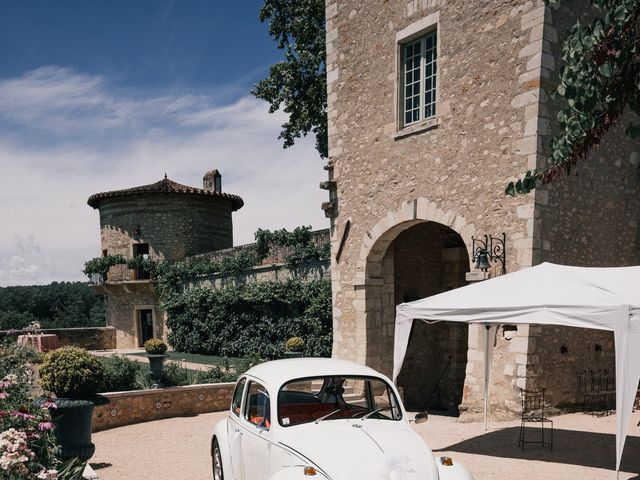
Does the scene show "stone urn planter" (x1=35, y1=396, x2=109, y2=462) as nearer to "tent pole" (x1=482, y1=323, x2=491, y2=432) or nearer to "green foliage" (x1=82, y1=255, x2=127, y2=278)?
"tent pole" (x1=482, y1=323, x2=491, y2=432)

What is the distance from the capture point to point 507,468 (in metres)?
6.21

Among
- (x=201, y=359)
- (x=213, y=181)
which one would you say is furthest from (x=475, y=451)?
(x=213, y=181)

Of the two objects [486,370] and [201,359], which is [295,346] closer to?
[486,370]

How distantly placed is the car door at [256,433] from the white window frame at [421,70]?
22.3ft

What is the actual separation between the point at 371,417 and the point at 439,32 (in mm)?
7811

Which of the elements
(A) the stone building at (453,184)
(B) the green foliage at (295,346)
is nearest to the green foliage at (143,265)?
(B) the green foliage at (295,346)

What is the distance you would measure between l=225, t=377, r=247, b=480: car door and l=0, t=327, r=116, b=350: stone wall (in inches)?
885

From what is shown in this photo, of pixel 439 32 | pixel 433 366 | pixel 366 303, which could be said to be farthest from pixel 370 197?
pixel 433 366

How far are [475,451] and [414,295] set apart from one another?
5692 millimetres

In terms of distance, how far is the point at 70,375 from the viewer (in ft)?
23.0

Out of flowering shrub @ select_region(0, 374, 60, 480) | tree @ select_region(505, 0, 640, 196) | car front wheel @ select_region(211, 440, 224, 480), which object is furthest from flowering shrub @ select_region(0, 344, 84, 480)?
tree @ select_region(505, 0, 640, 196)

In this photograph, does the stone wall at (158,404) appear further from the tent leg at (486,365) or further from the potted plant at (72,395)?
the tent leg at (486,365)

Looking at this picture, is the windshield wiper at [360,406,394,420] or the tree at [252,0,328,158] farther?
the tree at [252,0,328,158]

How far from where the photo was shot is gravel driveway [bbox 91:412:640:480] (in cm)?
615
